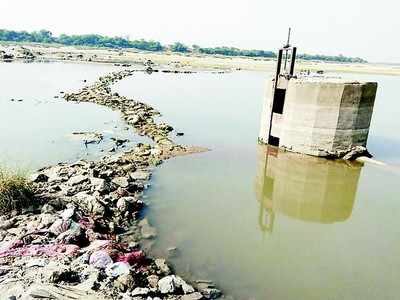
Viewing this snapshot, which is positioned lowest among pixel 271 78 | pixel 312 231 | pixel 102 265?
pixel 312 231

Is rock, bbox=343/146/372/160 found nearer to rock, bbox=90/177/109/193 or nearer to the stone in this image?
the stone

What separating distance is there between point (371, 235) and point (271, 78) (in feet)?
37.4

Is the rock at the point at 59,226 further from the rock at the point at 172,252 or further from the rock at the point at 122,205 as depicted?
the rock at the point at 172,252

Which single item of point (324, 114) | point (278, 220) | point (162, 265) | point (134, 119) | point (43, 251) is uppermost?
point (324, 114)

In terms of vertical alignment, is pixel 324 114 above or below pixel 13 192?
above

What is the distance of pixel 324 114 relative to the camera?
748 inches

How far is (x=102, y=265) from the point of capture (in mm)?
8305

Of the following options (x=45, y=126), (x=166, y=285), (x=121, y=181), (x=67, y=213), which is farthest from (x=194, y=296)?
(x=45, y=126)

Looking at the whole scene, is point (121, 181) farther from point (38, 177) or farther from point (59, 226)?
point (59, 226)

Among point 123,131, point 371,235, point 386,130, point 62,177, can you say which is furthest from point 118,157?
point 386,130

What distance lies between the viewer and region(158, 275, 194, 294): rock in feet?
26.7

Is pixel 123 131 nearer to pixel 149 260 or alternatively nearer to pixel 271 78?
pixel 271 78

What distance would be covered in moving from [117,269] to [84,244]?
1776mm

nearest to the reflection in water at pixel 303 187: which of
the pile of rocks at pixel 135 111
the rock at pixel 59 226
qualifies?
the pile of rocks at pixel 135 111
